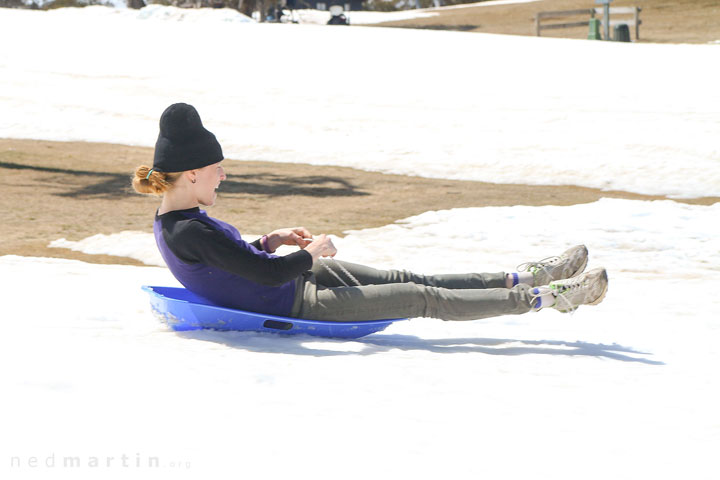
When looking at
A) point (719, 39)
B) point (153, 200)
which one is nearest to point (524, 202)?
point (153, 200)

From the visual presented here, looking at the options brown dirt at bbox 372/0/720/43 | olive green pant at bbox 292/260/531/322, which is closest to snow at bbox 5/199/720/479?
olive green pant at bbox 292/260/531/322

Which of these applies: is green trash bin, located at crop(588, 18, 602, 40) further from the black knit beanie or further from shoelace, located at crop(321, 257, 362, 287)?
the black knit beanie

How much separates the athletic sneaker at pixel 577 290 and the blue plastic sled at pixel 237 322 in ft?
2.85

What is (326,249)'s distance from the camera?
433 centimetres

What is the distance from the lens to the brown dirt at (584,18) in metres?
32.7

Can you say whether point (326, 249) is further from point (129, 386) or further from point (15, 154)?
point (15, 154)

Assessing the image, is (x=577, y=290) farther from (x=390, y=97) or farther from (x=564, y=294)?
(x=390, y=97)

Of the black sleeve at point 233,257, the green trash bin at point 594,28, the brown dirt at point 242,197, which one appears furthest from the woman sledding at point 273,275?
the green trash bin at point 594,28

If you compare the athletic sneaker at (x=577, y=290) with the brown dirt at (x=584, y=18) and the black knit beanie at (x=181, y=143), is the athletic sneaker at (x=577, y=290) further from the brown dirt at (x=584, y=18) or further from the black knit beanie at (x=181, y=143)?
the brown dirt at (x=584, y=18)

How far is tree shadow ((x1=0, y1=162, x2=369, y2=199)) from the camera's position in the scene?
1149 cm

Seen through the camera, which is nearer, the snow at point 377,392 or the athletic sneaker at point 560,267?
the snow at point 377,392

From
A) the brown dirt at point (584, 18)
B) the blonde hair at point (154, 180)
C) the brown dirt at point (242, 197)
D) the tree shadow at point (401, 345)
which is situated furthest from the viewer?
the brown dirt at point (584, 18)

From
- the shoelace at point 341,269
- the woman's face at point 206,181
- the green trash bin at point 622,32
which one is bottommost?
the shoelace at point 341,269

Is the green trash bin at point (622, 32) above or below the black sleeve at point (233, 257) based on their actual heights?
above
